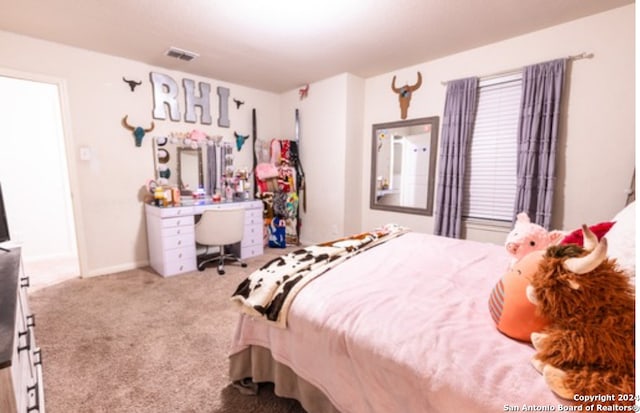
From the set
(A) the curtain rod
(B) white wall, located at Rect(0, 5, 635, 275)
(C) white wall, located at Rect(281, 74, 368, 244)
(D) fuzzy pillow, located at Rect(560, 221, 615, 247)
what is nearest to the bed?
(D) fuzzy pillow, located at Rect(560, 221, 615, 247)

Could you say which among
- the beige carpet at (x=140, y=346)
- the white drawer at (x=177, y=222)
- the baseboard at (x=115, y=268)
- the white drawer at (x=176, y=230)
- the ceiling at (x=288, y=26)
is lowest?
the beige carpet at (x=140, y=346)

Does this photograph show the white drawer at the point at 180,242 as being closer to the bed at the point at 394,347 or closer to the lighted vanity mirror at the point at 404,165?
the bed at the point at 394,347

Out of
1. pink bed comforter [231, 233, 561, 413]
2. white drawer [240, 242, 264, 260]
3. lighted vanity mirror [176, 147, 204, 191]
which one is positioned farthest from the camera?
white drawer [240, 242, 264, 260]

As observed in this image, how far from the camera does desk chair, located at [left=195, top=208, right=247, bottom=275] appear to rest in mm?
3148

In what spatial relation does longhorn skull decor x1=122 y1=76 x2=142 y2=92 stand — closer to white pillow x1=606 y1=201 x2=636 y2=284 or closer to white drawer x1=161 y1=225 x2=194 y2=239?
white drawer x1=161 y1=225 x2=194 y2=239

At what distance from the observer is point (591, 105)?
2.36m

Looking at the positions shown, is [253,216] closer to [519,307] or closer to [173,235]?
[173,235]

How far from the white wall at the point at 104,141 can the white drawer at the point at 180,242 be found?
0.64 meters

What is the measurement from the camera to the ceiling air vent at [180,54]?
9.53ft

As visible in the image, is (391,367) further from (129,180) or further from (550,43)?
(129,180)

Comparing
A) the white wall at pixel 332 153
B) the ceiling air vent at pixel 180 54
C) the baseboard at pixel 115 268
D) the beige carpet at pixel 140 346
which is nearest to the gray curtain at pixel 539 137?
the white wall at pixel 332 153

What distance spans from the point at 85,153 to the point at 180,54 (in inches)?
56.5

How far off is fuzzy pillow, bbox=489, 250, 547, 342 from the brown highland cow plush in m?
0.09

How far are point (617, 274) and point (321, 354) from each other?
0.95m
